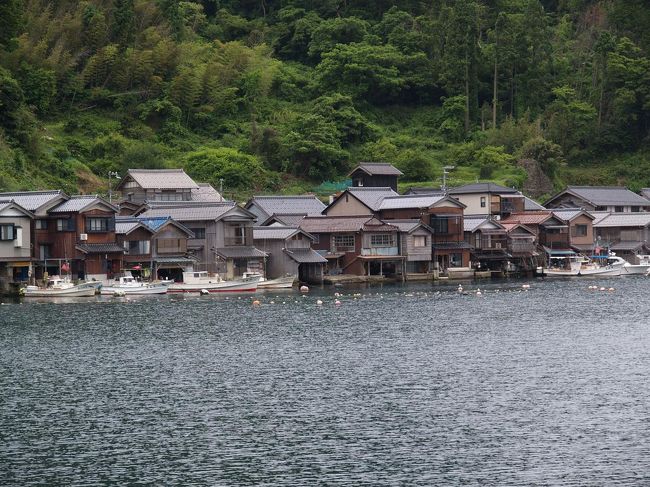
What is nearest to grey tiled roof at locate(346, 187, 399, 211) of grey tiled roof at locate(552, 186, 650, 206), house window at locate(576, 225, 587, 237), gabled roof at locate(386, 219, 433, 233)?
gabled roof at locate(386, 219, 433, 233)

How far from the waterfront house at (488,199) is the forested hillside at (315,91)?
6.55 m

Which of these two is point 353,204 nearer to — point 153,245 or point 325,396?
point 153,245

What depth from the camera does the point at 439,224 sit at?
2793 inches

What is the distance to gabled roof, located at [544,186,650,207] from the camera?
270 feet

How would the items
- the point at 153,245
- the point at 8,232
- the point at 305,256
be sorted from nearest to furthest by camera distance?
the point at 8,232
the point at 153,245
the point at 305,256

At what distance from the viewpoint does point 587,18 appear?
361ft

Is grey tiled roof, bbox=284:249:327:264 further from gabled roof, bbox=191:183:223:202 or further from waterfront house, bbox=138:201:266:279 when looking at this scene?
gabled roof, bbox=191:183:223:202

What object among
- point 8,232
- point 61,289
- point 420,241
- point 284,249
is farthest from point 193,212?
point 420,241

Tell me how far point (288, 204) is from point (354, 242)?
6843 millimetres

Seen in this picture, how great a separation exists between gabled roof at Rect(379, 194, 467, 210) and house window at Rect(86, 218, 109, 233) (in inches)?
754

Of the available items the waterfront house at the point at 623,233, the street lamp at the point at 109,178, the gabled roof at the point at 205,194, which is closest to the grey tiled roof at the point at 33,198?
the street lamp at the point at 109,178

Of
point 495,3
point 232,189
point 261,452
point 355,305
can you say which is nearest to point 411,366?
point 261,452

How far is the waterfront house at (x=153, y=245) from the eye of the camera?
203 ft

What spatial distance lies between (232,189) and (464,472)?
56.8 m
